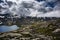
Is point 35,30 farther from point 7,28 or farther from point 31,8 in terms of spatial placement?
point 7,28

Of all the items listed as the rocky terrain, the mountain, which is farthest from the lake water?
the mountain

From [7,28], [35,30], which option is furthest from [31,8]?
[7,28]

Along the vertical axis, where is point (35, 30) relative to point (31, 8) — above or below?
below

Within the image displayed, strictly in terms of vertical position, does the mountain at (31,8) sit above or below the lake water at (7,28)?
above

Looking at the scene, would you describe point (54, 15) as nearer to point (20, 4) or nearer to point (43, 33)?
point (43, 33)

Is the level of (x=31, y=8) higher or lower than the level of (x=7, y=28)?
higher

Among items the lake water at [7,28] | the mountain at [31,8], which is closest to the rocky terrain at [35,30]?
the lake water at [7,28]

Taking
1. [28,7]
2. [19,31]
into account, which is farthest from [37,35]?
[28,7]

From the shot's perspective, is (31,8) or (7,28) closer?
(7,28)

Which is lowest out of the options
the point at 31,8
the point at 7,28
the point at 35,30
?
the point at 35,30

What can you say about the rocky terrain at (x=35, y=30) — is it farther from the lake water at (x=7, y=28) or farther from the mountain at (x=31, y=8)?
the mountain at (x=31, y=8)
